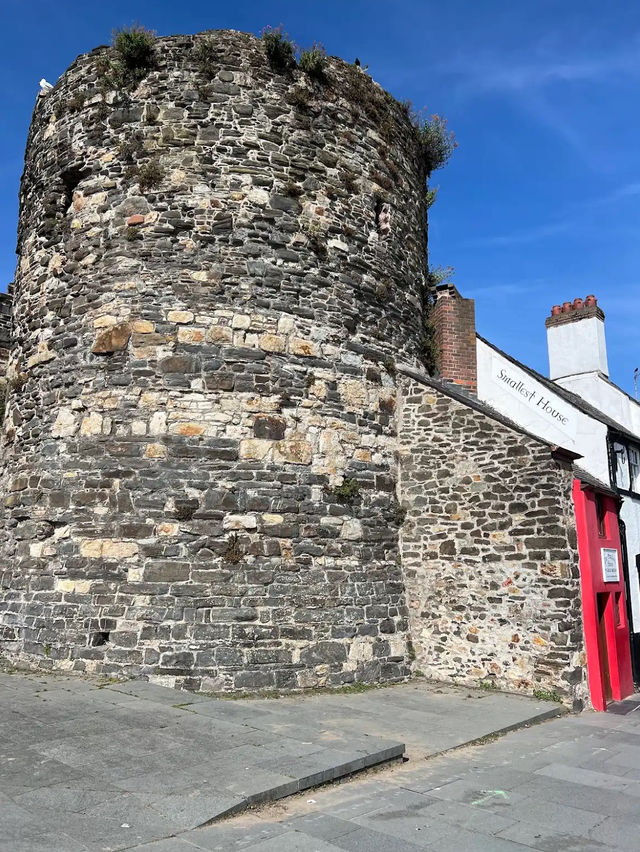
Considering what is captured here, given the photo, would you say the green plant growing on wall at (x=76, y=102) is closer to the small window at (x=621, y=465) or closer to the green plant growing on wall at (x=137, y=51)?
the green plant growing on wall at (x=137, y=51)

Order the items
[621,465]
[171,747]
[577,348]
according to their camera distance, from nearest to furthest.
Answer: [171,747]
[621,465]
[577,348]

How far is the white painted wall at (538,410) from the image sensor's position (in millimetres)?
13094

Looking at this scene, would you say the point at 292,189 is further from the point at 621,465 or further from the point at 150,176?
the point at 621,465

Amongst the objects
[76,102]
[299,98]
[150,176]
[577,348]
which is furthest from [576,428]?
[76,102]

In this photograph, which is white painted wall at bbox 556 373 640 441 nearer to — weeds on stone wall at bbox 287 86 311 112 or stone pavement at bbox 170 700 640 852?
weeds on stone wall at bbox 287 86 311 112

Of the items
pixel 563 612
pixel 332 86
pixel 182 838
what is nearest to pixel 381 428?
pixel 563 612

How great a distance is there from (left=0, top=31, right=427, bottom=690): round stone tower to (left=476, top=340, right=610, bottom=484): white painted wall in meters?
2.93

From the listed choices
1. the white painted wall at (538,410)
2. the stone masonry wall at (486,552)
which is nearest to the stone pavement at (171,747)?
the stone masonry wall at (486,552)

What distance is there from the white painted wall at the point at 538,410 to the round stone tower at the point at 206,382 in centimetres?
293

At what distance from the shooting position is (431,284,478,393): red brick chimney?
1258cm

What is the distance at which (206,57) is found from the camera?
10.2m

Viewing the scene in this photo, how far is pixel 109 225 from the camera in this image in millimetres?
9875

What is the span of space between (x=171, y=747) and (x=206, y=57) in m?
9.45

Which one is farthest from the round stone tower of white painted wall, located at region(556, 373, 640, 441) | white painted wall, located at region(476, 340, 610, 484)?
white painted wall, located at region(556, 373, 640, 441)
